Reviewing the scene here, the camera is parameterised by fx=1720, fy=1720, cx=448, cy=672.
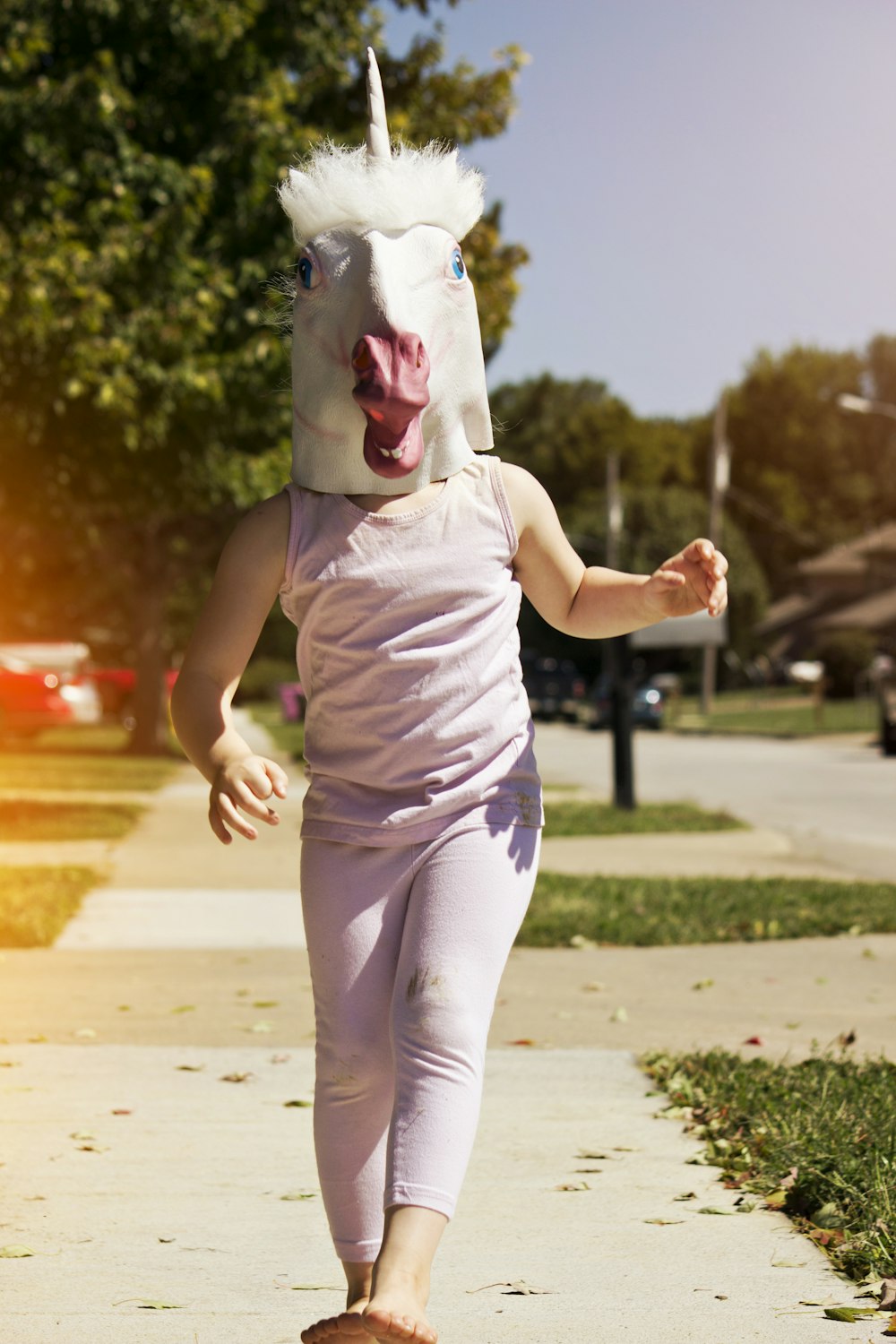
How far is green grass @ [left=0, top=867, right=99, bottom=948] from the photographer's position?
26.3 feet

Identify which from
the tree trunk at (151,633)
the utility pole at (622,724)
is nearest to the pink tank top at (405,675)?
the utility pole at (622,724)

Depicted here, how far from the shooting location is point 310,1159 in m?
4.36

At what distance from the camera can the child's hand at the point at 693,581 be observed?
10.1 ft

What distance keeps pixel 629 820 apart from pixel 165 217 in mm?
6358

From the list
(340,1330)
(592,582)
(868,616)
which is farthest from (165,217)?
(868,616)

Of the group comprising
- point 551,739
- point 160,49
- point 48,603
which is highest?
point 160,49

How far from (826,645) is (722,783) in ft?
108

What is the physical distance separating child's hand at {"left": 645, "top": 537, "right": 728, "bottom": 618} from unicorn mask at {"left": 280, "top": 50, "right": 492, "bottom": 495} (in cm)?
41

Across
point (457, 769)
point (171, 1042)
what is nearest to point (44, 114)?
point (171, 1042)

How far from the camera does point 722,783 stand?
20.4 m

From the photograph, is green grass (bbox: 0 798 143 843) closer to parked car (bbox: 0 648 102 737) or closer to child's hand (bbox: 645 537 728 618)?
child's hand (bbox: 645 537 728 618)

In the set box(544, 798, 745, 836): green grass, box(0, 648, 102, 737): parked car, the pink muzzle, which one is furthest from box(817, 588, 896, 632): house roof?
the pink muzzle

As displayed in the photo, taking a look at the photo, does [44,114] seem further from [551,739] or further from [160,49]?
[551,739]

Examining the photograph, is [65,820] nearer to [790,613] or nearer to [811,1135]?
[811,1135]
